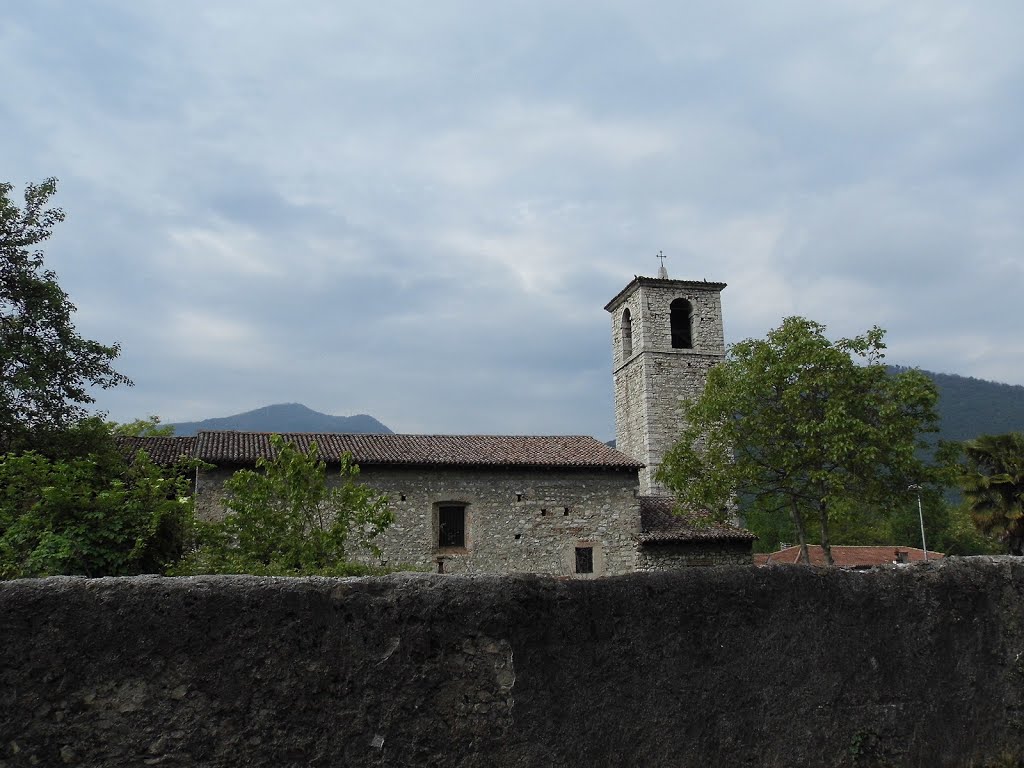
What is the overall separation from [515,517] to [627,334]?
47.5 ft

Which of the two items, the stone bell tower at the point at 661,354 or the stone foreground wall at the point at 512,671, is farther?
the stone bell tower at the point at 661,354

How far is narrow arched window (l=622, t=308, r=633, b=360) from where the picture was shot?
34.1 metres

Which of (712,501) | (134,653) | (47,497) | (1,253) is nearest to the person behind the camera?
(134,653)

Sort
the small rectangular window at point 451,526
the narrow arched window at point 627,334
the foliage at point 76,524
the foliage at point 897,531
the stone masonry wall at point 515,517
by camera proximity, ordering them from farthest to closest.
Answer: the foliage at point 897,531, the narrow arched window at point 627,334, the small rectangular window at point 451,526, the stone masonry wall at point 515,517, the foliage at point 76,524

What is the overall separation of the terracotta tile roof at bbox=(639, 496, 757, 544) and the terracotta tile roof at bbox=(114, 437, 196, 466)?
13729mm

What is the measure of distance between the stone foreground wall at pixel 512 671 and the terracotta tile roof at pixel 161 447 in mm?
17954

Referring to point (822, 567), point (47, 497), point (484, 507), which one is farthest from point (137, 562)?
point (484, 507)

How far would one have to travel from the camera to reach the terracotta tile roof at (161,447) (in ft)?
65.7

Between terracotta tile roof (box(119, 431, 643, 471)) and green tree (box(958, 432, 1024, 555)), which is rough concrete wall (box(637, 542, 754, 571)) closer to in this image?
terracotta tile roof (box(119, 431, 643, 471))

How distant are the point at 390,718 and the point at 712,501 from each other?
20.1m

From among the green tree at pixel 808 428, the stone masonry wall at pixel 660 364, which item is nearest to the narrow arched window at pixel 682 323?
the stone masonry wall at pixel 660 364

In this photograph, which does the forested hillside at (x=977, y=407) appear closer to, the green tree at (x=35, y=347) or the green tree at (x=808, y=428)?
the green tree at (x=808, y=428)

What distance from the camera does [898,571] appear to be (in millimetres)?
4141

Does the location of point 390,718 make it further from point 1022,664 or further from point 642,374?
point 642,374
